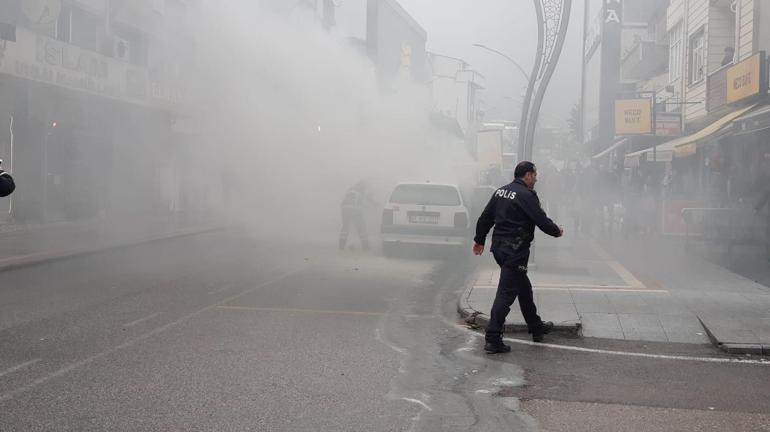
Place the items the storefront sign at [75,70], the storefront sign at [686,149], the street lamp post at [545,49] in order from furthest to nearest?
the storefront sign at [686,149], the storefront sign at [75,70], the street lamp post at [545,49]

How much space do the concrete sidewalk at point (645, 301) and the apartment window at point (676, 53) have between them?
13.1m

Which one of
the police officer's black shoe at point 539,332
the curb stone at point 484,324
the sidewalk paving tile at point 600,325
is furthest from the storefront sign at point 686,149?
the police officer's black shoe at point 539,332

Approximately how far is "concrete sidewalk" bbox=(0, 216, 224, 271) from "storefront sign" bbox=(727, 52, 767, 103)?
1140 centimetres

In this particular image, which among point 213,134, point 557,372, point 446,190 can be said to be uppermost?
point 213,134

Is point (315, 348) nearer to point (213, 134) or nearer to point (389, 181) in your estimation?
point (213, 134)

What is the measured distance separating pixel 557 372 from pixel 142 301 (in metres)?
4.49

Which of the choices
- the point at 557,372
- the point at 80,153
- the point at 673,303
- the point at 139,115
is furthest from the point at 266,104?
the point at 557,372

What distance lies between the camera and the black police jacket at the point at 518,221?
242 inches

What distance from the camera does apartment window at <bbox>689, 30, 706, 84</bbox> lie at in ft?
66.9

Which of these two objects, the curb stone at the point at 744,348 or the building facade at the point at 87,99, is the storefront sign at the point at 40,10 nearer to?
the building facade at the point at 87,99

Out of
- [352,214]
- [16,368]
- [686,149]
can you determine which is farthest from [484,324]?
[686,149]

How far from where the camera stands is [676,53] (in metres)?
24.7

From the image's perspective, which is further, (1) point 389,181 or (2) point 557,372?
(1) point 389,181

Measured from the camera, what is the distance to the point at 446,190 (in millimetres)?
13477
